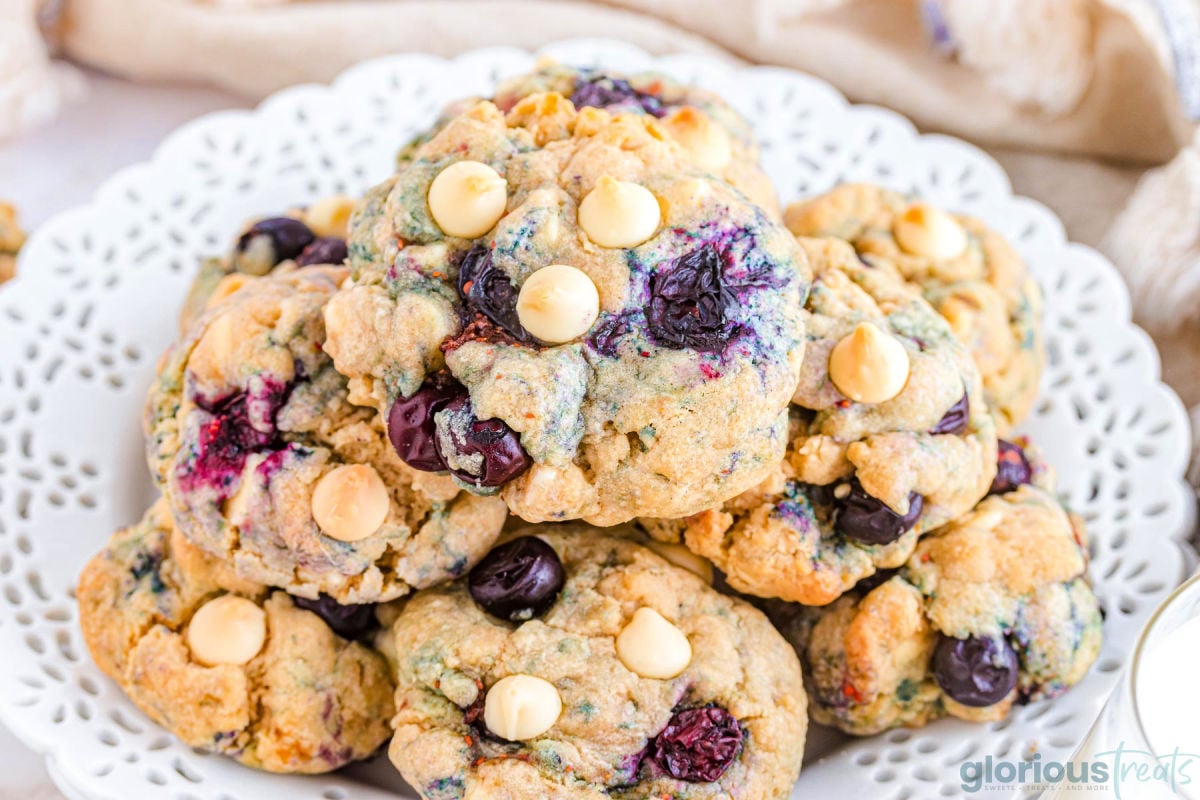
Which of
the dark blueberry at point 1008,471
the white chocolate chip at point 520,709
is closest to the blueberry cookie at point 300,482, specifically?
the white chocolate chip at point 520,709

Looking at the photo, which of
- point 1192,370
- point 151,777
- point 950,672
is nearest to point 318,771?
point 151,777

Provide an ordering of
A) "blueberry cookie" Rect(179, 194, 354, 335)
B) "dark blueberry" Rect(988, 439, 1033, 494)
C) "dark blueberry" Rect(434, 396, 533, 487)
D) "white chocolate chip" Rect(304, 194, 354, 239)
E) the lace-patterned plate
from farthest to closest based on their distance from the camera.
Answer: "white chocolate chip" Rect(304, 194, 354, 239) < "blueberry cookie" Rect(179, 194, 354, 335) < "dark blueberry" Rect(988, 439, 1033, 494) < the lace-patterned plate < "dark blueberry" Rect(434, 396, 533, 487)

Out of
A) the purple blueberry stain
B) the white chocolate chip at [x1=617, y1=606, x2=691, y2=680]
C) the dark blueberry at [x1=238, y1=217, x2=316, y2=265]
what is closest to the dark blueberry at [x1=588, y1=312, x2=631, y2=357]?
the white chocolate chip at [x1=617, y1=606, x2=691, y2=680]

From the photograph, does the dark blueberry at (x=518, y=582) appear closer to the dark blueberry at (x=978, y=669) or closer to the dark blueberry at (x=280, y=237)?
the dark blueberry at (x=978, y=669)

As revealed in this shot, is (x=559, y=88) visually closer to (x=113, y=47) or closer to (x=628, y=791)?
(x=628, y=791)

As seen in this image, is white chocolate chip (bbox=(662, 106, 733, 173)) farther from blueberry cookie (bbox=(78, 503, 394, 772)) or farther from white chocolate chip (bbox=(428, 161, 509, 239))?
blueberry cookie (bbox=(78, 503, 394, 772))

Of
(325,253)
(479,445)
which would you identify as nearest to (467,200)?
(479,445)
